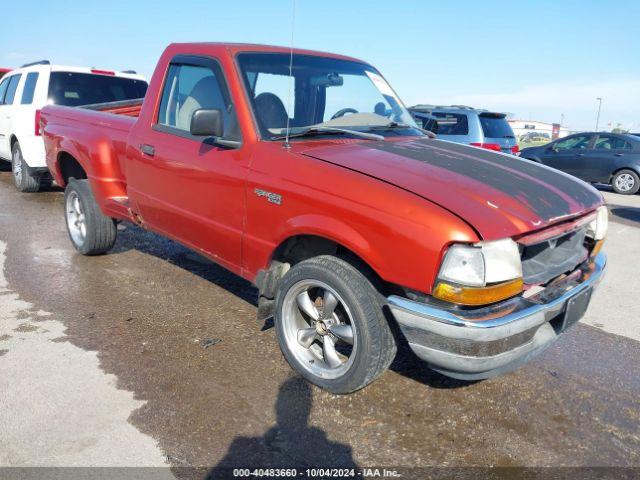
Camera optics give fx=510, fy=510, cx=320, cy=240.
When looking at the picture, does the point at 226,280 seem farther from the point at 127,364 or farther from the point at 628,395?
the point at 628,395

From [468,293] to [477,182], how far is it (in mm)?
679

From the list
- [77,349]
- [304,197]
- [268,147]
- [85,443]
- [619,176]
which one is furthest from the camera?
[619,176]

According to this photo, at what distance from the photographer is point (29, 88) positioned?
764 cm

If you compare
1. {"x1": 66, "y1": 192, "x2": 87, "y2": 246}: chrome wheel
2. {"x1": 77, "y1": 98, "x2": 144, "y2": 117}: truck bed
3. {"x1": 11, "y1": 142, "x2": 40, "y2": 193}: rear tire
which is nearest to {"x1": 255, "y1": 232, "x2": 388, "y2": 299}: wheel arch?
{"x1": 66, "y1": 192, "x2": 87, "y2": 246}: chrome wheel

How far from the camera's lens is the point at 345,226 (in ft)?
8.59

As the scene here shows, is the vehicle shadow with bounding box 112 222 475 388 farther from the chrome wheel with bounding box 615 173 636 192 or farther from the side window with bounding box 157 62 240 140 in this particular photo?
the chrome wheel with bounding box 615 173 636 192

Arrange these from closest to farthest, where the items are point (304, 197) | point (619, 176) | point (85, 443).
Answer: point (85, 443) < point (304, 197) < point (619, 176)

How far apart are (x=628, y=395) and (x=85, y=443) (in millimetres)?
Answer: 3077

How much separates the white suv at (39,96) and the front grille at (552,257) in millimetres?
6907

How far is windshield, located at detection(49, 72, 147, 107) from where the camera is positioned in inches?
290

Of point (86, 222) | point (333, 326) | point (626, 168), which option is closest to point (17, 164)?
point (86, 222)

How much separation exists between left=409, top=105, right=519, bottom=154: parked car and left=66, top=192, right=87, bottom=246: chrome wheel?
6.06 m

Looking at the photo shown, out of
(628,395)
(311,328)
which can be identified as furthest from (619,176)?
(311,328)

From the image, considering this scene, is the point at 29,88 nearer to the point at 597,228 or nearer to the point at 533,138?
the point at 597,228
